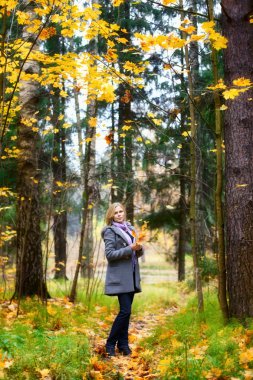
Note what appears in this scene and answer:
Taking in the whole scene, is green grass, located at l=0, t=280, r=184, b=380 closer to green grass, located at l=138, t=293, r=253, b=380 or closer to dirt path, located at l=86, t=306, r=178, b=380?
dirt path, located at l=86, t=306, r=178, b=380

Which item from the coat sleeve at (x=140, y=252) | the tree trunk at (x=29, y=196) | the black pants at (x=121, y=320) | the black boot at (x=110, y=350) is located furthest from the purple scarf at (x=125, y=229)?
the tree trunk at (x=29, y=196)

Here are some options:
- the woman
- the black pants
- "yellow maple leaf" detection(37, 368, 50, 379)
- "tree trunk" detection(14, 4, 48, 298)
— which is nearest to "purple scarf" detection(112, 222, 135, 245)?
the woman

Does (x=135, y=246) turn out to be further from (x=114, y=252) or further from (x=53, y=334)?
(x=53, y=334)

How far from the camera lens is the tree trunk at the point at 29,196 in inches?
282

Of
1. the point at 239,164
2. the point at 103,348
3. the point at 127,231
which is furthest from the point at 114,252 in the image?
the point at 239,164

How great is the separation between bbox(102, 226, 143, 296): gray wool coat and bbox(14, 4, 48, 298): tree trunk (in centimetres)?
261

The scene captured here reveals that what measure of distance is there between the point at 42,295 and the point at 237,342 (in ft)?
11.9

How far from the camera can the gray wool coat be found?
4.72 meters

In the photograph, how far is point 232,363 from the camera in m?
3.61

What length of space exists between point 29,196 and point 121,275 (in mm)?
3227

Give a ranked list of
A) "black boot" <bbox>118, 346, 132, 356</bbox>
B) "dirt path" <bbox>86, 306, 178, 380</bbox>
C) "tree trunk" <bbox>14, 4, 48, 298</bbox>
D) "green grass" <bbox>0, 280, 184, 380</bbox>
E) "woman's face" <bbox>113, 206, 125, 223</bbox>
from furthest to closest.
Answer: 1. "tree trunk" <bbox>14, 4, 48, 298</bbox>
2. "woman's face" <bbox>113, 206, 125, 223</bbox>
3. "black boot" <bbox>118, 346, 132, 356</bbox>
4. "dirt path" <bbox>86, 306, 178, 380</bbox>
5. "green grass" <bbox>0, 280, 184, 380</bbox>

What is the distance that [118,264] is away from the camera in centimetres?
481

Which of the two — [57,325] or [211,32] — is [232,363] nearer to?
[57,325]

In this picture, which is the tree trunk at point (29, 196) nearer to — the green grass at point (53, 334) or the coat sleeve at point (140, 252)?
the green grass at point (53, 334)
